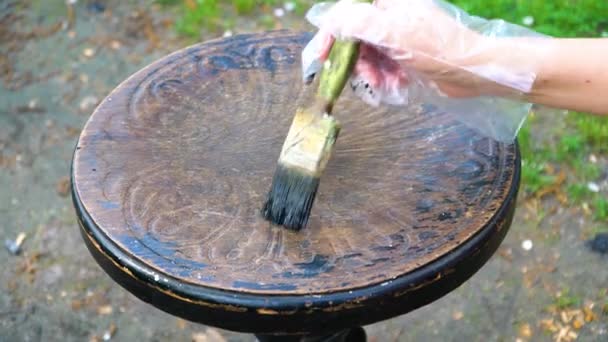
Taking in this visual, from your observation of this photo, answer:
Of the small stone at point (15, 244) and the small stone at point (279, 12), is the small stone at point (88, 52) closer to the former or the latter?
the small stone at point (279, 12)

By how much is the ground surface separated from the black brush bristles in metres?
0.96

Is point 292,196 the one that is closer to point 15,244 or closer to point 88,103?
point 15,244

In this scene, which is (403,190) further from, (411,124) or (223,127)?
(223,127)

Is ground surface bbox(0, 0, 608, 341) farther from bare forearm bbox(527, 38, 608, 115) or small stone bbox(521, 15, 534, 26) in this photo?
bare forearm bbox(527, 38, 608, 115)

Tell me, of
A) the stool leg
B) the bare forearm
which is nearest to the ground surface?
the stool leg

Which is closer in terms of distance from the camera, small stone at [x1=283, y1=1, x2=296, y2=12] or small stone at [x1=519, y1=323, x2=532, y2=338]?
small stone at [x1=519, y1=323, x2=532, y2=338]

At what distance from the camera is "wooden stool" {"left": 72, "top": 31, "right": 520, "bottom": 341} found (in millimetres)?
1156

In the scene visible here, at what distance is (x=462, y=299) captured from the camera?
7.42 ft

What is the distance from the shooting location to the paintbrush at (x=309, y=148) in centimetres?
125

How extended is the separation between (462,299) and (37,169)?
1570 mm

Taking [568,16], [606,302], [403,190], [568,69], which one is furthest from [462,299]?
[568,16]

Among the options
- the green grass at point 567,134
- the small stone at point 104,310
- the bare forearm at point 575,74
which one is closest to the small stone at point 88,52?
the small stone at point 104,310

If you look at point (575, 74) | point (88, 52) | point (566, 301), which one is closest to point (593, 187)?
point (566, 301)

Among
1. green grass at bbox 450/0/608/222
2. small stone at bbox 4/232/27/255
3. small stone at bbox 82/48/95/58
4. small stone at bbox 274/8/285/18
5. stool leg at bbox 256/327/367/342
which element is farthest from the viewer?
small stone at bbox 274/8/285/18
